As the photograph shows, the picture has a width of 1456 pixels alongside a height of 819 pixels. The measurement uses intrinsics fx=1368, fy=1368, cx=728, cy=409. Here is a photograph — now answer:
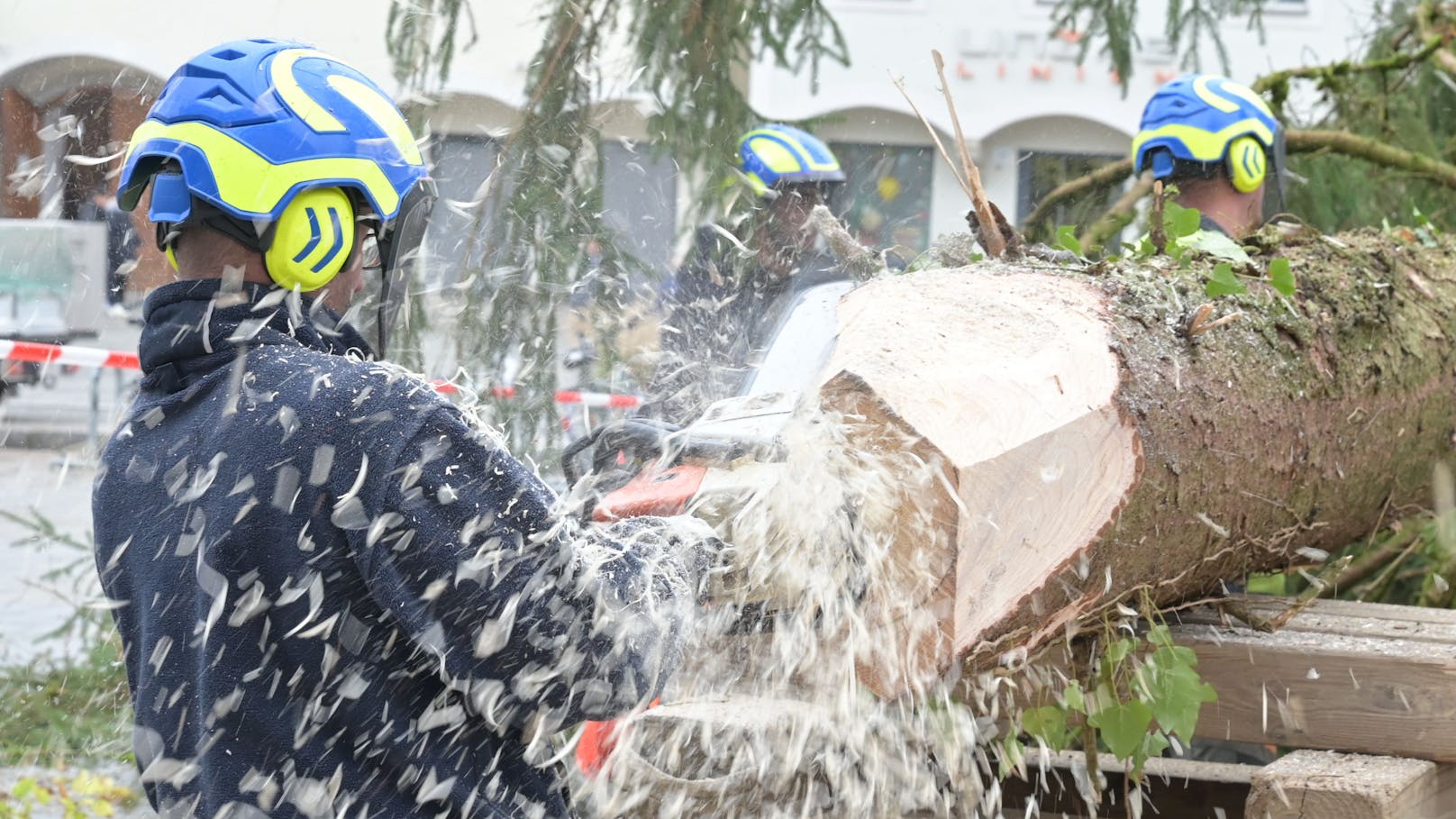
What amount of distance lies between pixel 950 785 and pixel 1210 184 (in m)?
2.43

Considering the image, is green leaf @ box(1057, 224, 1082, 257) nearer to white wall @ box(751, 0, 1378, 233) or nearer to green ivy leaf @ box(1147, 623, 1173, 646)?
green ivy leaf @ box(1147, 623, 1173, 646)

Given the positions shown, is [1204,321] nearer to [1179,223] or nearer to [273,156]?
[1179,223]

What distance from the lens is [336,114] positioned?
5.74ft

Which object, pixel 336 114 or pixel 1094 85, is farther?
pixel 1094 85

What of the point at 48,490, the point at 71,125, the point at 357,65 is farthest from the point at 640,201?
the point at 48,490

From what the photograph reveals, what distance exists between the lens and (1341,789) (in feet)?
7.45

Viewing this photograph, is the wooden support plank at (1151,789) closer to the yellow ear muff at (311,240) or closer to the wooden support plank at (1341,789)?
the wooden support plank at (1341,789)

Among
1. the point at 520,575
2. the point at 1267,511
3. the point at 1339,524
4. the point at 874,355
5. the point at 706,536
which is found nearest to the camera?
the point at 520,575

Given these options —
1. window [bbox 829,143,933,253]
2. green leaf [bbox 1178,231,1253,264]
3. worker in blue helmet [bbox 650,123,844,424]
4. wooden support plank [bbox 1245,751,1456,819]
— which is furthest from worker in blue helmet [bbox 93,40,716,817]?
window [bbox 829,143,933,253]

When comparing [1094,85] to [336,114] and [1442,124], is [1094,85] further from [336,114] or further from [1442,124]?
[336,114]

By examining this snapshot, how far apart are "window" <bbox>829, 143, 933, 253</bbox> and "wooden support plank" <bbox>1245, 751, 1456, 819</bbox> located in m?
1.67

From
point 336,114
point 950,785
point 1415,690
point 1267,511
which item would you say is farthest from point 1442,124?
point 336,114

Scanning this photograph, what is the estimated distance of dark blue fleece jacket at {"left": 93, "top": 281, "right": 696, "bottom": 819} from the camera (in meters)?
1.61

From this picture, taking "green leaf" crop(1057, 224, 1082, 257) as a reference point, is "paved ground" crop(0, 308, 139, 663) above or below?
below
